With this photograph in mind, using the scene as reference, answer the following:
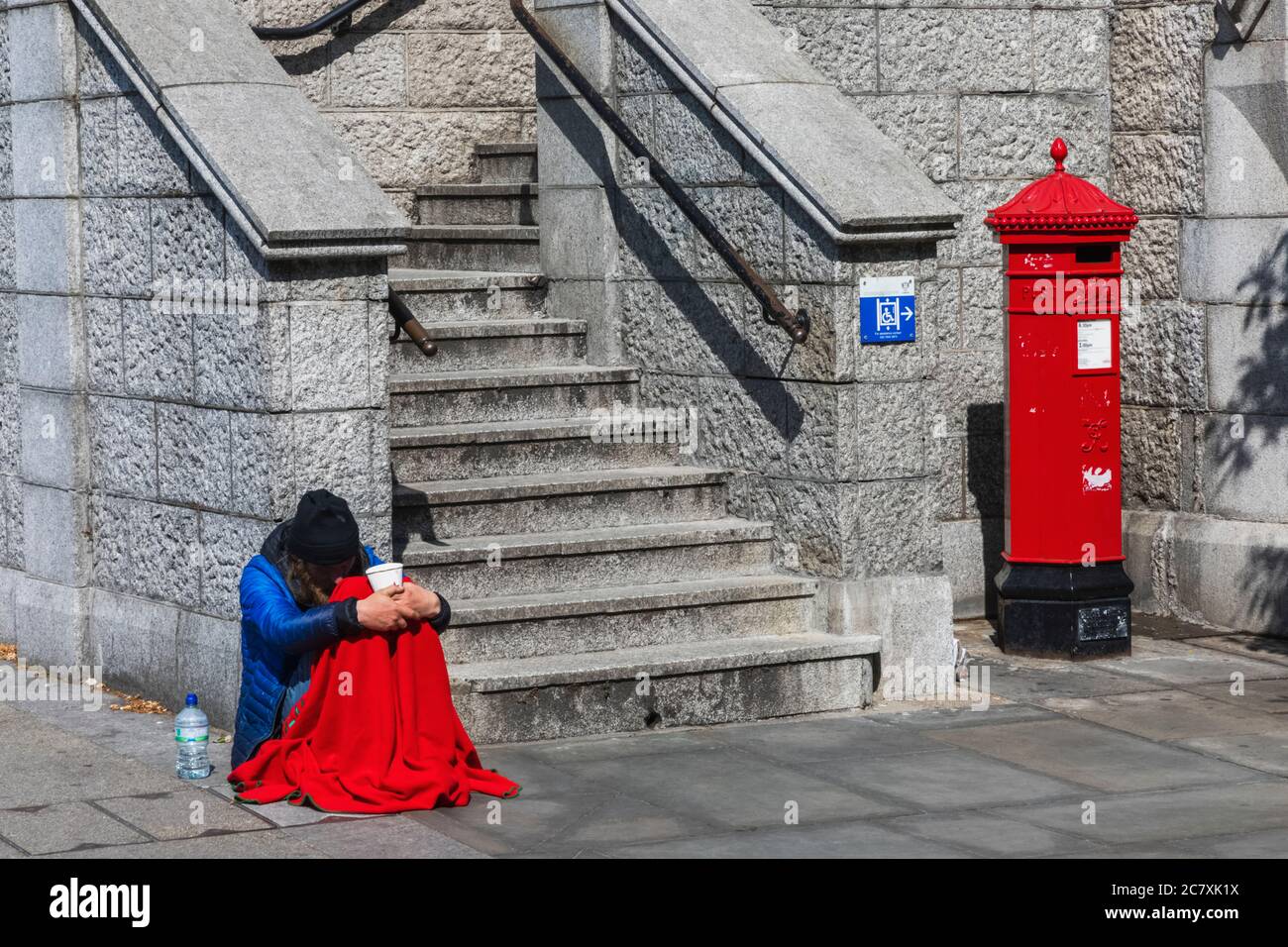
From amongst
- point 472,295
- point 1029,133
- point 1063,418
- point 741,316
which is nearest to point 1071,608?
point 1063,418

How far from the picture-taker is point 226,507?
27.6 feet

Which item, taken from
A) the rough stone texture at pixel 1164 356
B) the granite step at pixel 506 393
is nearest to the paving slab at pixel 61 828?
the granite step at pixel 506 393

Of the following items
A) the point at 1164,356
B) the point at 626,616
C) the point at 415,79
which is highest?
the point at 415,79

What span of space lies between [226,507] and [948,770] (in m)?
2.95

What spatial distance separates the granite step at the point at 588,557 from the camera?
876 centimetres

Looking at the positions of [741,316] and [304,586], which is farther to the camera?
[741,316]

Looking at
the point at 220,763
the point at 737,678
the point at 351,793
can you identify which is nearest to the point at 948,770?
the point at 737,678

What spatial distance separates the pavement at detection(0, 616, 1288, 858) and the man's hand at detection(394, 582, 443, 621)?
67cm

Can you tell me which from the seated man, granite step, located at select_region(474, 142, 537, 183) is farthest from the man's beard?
granite step, located at select_region(474, 142, 537, 183)

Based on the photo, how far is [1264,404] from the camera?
10.4 metres

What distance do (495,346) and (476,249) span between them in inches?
42.8

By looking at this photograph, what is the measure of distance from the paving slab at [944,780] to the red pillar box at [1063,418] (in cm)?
189

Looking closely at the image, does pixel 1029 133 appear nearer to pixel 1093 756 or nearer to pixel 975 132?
pixel 975 132

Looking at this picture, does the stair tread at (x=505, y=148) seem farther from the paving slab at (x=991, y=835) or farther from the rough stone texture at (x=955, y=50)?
the paving slab at (x=991, y=835)
